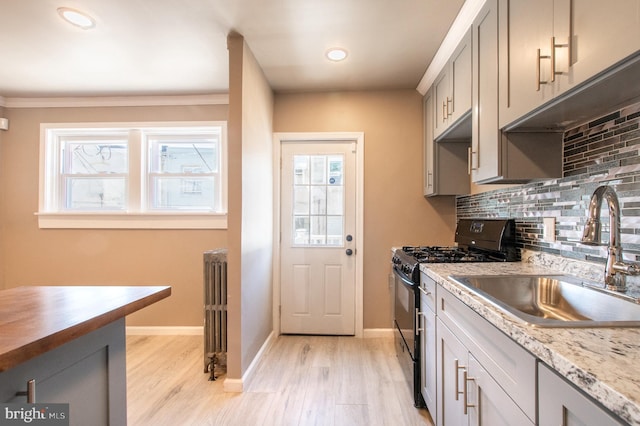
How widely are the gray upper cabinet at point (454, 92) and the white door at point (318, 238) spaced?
88 cm

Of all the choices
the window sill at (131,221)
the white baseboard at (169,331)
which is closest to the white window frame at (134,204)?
the window sill at (131,221)

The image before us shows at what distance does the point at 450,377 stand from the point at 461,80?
1739 mm

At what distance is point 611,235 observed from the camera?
109 cm

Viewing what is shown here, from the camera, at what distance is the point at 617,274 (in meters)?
1.10

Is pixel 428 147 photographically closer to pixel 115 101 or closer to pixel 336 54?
pixel 336 54

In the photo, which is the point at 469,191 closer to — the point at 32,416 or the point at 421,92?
the point at 421,92

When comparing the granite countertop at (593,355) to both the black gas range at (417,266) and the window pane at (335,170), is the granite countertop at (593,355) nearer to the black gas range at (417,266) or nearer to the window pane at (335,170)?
the black gas range at (417,266)

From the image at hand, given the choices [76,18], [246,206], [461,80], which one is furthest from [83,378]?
[461,80]

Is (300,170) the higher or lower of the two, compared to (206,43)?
lower

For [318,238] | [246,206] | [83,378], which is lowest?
[83,378]

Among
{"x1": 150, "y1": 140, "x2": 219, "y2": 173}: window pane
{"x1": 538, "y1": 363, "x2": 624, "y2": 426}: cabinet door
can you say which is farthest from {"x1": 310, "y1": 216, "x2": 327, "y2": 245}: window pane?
{"x1": 538, "y1": 363, "x2": 624, "y2": 426}: cabinet door

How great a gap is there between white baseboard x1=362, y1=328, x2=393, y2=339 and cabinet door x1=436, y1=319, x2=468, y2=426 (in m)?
1.38

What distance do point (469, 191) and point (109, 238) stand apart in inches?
137

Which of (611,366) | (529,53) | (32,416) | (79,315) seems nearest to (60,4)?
(79,315)
